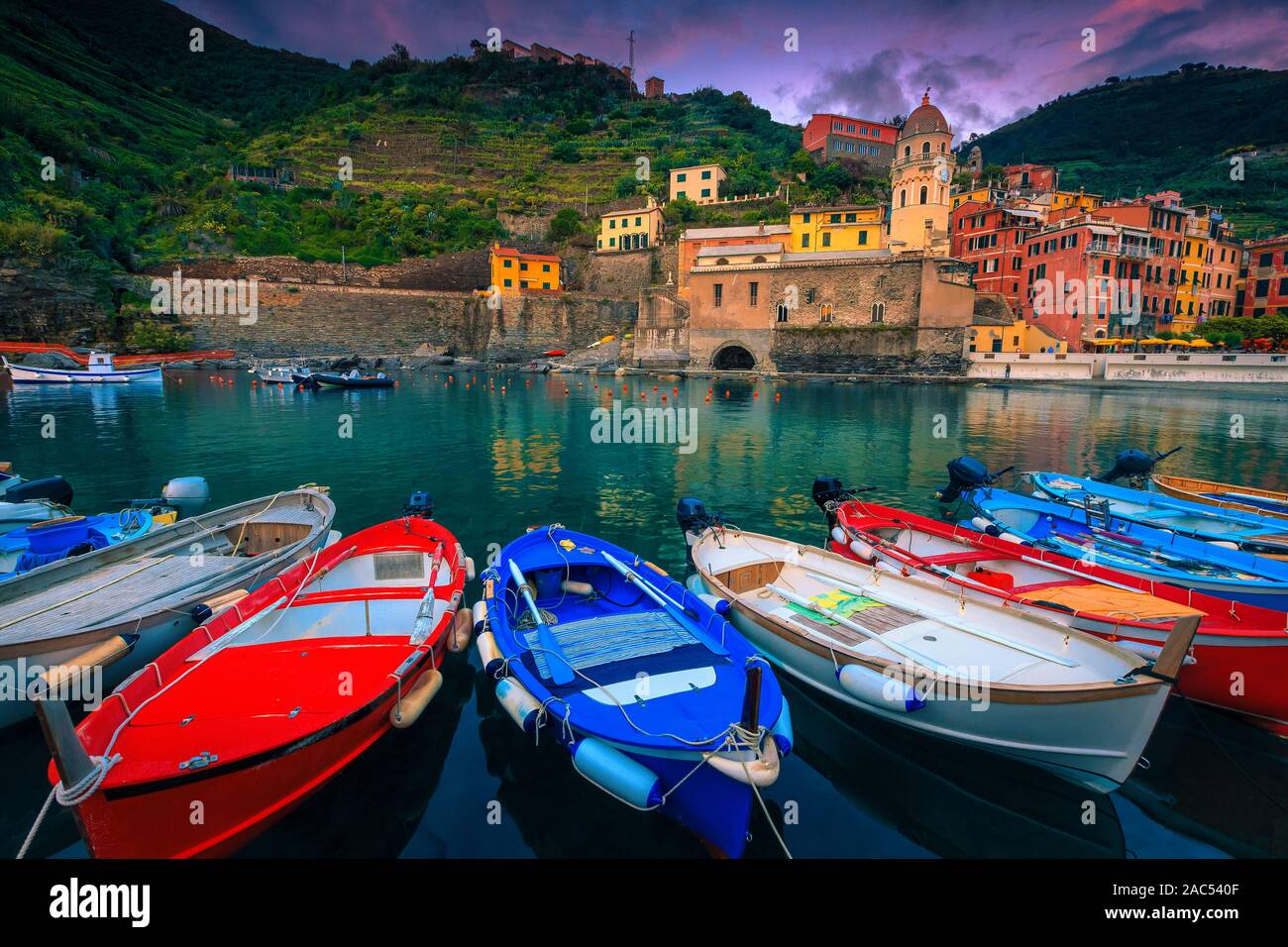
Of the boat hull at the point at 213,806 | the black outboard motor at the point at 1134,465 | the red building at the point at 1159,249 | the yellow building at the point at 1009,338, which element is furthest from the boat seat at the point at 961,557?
the red building at the point at 1159,249

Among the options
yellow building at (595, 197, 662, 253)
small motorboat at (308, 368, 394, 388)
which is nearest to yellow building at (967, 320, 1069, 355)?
yellow building at (595, 197, 662, 253)

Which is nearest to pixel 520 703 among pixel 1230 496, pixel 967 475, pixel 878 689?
pixel 878 689

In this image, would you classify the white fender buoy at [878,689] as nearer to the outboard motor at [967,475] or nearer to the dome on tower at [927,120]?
the outboard motor at [967,475]

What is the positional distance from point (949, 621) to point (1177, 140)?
13769cm

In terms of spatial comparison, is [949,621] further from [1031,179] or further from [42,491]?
[1031,179]

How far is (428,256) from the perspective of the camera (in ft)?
195

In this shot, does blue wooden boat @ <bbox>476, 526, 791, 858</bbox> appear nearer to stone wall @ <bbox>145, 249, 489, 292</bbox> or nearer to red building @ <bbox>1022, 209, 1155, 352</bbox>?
red building @ <bbox>1022, 209, 1155, 352</bbox>

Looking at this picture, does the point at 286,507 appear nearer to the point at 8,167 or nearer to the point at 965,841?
the point at 965,841

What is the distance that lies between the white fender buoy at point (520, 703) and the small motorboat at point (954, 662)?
260 cm

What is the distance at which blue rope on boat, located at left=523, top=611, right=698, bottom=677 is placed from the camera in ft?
17.4

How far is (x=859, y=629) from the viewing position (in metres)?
6.10

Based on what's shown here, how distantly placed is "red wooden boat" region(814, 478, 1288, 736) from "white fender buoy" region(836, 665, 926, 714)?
210 centimetres

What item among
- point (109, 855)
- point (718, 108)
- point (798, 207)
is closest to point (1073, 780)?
point (109, 855)

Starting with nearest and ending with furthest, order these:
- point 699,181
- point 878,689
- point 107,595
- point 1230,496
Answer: point 878,689 < point 107,595 < point 1230,496 < point 699,181
